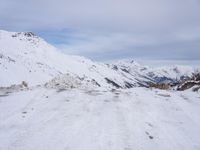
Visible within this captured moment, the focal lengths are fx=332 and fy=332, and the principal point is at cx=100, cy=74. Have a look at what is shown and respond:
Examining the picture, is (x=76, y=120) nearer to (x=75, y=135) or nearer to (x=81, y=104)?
(x=75, y=135)

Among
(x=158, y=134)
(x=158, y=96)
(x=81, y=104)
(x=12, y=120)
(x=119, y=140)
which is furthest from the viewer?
(x=158, y=96)

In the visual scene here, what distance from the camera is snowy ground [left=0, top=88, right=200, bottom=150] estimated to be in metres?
10.9

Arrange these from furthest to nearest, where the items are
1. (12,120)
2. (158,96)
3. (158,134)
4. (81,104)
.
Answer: (158,96) < (81,104) < (12,120) < (158,134)

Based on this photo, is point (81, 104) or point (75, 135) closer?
point (75, 135)

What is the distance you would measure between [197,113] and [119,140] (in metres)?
6.22

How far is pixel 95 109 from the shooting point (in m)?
16.6

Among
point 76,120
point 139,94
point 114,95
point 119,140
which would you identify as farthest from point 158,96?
point 119,140

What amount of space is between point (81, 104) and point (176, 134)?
6.63m

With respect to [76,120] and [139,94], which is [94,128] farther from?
[139,94]

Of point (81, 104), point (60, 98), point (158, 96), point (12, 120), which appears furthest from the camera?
point (158, 96)

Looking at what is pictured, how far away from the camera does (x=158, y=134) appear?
12.2 metres

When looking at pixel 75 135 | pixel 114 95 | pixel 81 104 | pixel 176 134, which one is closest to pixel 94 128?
pixel 75 135

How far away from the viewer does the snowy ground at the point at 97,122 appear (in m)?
10.9

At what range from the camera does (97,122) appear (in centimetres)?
1378
